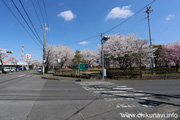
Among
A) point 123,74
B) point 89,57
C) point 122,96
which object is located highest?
point 89,57

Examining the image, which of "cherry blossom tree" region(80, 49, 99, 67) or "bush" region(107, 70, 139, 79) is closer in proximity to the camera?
"bush" region(107, 70, 139, 79)

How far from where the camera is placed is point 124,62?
20625mm

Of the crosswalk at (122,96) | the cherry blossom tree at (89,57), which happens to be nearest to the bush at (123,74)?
the crosswalk at (122,96)

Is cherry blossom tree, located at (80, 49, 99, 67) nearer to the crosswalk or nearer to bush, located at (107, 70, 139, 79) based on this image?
bush, located at (107, 70, 139, 79)

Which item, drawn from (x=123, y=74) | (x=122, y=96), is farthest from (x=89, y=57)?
(x=122, y=96)

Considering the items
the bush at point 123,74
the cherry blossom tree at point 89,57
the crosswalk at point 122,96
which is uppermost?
the cherry blossom tree at point 89,57

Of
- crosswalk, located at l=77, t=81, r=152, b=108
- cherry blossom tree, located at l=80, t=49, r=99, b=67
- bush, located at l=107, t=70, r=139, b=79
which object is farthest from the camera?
cherry blossom tree, located at l=80, t=49, r=99, b=67

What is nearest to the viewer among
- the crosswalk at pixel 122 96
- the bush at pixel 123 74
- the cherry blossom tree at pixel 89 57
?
the crosswalk at pixel 122 96

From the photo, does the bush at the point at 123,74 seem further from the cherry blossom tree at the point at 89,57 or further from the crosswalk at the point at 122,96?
the cherry blossom tree at the point at 89,57

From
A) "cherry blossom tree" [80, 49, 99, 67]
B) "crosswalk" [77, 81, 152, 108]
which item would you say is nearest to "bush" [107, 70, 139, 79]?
"crosswalk" [77, 81, 152, 108]

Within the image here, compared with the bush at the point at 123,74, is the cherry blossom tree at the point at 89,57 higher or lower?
higher

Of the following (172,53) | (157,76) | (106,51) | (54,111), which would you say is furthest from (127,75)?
(172,53)

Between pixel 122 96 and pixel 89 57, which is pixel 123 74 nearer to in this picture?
pixel 122 96

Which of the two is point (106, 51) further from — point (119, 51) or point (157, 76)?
point (157, 76)
